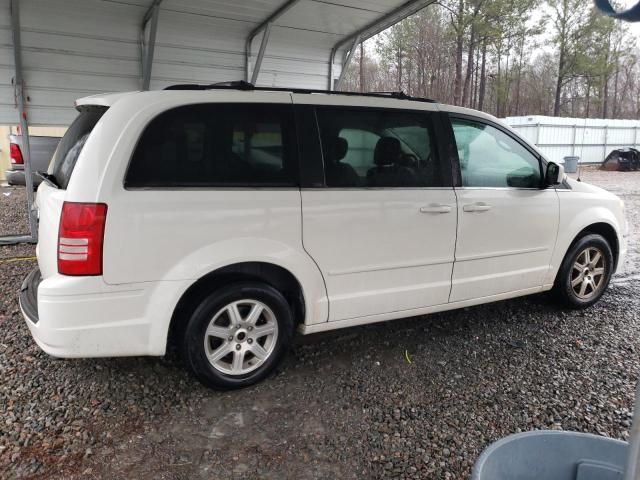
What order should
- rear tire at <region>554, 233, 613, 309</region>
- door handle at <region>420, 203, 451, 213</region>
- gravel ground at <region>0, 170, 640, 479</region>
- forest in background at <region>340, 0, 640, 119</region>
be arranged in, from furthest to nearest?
forest in background at <region>340, 0, 640, 119</region> → rear tire at <region>554, 233, 613, 309</region> → door handle at <region>420, 203, 451, 213</region> → gravel ground at <region>0, 170, 640, 479</region>

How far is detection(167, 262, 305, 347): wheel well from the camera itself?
3.03 metres

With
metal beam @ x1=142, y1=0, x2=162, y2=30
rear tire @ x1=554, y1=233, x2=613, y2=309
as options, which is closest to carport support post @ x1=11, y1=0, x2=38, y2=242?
metal beam @ x1=142, y1=0, x2=162, y2=30

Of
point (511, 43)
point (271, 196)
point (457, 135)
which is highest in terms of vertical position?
point (511, 43)

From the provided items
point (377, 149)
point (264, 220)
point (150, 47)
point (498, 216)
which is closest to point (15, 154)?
point (150, 47)

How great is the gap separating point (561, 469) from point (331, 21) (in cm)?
663

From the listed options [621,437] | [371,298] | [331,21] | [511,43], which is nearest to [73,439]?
[371,298]

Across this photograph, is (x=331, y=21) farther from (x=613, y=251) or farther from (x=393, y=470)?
(x=393, y=470)

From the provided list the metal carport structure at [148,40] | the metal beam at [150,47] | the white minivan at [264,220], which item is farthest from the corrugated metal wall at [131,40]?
the white minivan at [264,220]

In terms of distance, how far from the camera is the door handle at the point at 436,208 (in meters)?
3.57

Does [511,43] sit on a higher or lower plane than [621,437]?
higher

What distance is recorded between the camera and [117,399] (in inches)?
122

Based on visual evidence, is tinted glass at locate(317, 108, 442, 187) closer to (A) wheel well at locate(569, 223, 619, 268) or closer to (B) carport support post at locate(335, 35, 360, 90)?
(A) wheel well at locate(569, 223, 619, 268)

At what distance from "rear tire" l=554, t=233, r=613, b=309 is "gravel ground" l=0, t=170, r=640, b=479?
14.1 inches

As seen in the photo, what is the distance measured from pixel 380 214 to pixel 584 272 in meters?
2.43
